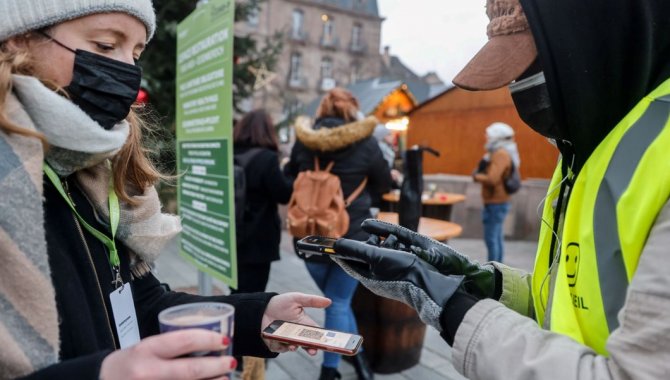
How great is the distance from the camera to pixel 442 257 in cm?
136

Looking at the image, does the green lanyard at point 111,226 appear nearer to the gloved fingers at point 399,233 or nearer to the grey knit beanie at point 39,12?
the grey knit beanie at point 39,12

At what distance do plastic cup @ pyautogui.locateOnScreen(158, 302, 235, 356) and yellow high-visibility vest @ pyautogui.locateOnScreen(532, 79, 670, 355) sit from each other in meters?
0.72

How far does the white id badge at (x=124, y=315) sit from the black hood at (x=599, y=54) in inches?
48.0

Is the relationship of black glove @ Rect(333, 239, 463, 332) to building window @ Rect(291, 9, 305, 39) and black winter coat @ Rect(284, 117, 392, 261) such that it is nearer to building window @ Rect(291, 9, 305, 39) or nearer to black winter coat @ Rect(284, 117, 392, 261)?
black winter coat @ Rect(284, 117, 392, 261)

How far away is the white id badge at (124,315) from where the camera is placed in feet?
3.91

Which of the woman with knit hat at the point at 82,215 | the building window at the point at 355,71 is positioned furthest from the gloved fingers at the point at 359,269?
the building window at the point at 355,71

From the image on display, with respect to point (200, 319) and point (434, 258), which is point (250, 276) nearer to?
point (434, 258)

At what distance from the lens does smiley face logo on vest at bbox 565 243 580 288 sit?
1.00 metres

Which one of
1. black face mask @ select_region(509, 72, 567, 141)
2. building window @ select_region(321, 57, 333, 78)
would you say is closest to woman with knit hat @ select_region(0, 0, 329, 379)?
black face mask @ select_region(509, 72, 567, 141)

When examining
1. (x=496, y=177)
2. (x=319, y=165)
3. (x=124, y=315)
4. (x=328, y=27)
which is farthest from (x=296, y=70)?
(x=124, y=315)

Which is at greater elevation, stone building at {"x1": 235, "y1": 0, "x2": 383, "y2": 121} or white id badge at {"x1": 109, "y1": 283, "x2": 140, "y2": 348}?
stone building at {"x1": 235, "y1": 0, "x2": 383, "y2": 121}

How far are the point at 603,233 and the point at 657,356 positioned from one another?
0.24m

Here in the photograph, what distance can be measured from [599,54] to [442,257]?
2.21ft

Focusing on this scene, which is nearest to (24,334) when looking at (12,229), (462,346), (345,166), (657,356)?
(12,229)
